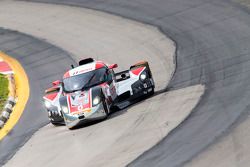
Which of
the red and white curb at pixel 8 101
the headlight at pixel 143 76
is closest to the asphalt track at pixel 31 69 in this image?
the red and white curb at pixel 8 101

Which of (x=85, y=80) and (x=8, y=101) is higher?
(x=85, y=80)

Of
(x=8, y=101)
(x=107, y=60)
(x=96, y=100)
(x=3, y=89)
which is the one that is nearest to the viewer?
(x=96, y=100)

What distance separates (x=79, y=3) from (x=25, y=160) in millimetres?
20046

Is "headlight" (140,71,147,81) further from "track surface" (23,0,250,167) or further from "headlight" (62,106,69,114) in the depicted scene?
"headlight" (62,106,69,114)

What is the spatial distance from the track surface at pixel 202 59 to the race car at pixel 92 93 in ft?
4.56

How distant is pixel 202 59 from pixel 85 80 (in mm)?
5318

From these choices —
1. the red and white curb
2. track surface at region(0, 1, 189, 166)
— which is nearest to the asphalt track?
track surface at region(0, 1, 189, 166)

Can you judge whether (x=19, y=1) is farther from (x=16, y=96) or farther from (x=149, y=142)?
(x=149, y=142)

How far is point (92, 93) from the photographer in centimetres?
2030

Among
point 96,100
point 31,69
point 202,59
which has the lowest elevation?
point 31,69

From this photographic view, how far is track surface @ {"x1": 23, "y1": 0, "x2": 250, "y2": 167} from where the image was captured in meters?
16.5

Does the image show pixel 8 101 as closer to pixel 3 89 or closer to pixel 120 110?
pixel 3 89

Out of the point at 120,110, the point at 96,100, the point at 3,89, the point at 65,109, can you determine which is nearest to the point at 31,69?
the point at 3,89

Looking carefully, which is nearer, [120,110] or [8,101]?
[120,110]
